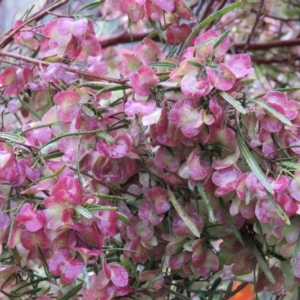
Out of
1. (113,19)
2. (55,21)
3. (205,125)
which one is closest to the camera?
(205,125)

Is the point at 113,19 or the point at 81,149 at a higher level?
the point at 81,149

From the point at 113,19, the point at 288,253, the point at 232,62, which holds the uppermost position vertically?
the point at 232,62

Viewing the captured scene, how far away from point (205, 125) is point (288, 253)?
0.12 metres

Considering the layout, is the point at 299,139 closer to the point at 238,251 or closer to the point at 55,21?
the point at 238,251

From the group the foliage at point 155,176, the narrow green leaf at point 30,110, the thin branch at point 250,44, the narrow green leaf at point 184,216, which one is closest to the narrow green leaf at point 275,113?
the foliage at point 155,176

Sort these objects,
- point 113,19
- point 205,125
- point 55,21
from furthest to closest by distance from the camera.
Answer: point 113,19, point 55,21, point 205,125

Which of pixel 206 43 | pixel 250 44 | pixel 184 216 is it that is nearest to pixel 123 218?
pixel 184 216

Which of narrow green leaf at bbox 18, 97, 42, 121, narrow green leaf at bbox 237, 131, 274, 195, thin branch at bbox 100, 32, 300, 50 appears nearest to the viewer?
narrow green leaf at bbox 237, 131, 274, 195

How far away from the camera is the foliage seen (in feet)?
1.34

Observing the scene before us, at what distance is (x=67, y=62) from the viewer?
59 cm

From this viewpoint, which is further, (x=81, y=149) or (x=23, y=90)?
(x=23, y=90)

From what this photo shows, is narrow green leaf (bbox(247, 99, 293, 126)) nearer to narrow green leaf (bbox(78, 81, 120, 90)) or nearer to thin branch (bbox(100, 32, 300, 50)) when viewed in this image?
narrow green leaf (bbox(78, 81, 120, 90))

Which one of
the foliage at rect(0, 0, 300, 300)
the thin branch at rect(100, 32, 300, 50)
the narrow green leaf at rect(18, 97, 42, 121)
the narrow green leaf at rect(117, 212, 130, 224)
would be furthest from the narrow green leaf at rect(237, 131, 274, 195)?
the thin branch at rect(100, 32, 300, 50)

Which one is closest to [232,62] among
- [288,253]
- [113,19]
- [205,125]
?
[205,125]
